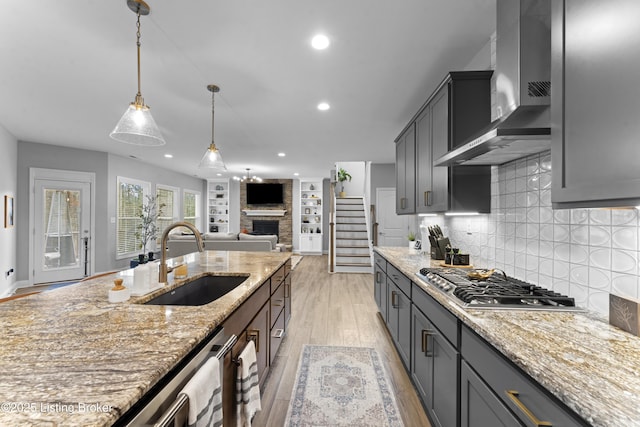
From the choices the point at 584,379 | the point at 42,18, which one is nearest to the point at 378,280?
the point at 584,379

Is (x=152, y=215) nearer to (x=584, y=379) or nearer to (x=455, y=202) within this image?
(x=455, y=202)

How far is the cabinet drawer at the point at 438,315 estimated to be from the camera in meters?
1.34

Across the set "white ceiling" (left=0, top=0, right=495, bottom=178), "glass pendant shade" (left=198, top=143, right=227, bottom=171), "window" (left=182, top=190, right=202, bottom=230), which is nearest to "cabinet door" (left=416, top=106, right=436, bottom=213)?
"white ceiling" (left=0, top=0, right=495, bottom=178)

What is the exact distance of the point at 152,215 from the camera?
7270mm

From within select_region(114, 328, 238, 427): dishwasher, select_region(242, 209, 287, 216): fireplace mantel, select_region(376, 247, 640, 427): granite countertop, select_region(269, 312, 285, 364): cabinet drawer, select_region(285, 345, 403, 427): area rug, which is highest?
select_region(242, 209, 287, 216): fireplace mantel

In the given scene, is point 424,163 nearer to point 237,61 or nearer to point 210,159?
point 237,61

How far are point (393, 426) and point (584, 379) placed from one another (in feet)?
4.51

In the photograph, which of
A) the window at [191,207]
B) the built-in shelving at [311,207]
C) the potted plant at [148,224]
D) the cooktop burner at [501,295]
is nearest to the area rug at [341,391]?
the cooktop burner at [501,295]

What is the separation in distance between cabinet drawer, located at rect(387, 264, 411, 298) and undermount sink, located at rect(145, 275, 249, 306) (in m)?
1.23

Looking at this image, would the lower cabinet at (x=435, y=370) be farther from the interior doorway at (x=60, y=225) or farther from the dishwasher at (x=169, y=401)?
the interior doorway at (x=60, y=225)

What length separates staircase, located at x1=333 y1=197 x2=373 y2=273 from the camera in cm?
642

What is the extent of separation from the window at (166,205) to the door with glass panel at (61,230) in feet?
6.64

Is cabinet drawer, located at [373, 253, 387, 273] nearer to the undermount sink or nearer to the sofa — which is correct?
the undermount sink

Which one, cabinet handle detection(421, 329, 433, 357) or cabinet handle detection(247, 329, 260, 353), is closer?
cabinet handle detection(247, 329, 260, 353)
